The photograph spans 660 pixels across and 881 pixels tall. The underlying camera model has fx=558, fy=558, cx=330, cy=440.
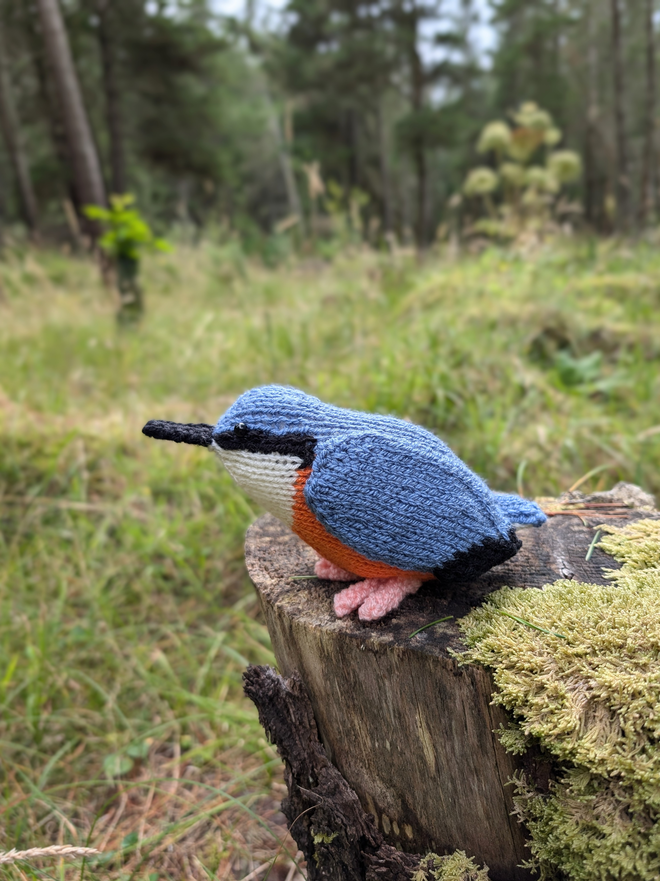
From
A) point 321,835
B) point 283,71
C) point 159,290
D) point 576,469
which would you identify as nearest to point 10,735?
point 321,835

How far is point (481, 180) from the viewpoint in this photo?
18.4ft

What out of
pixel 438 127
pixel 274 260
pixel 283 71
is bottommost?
pixel 274 260

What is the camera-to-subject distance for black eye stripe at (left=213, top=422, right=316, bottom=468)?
1.02 meters

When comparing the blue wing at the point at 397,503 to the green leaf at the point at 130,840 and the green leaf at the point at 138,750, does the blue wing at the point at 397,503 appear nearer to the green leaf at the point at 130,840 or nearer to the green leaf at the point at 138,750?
the green leaf at the point at 130,840

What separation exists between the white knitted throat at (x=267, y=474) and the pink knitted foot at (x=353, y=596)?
0.62 feet

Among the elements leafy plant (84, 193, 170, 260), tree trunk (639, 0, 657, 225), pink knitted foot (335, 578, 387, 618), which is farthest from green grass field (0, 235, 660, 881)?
tree trunk (639, 0, 657, 225)

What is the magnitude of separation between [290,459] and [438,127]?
12430mm

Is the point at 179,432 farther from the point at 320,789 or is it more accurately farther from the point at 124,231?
the point at 124,231

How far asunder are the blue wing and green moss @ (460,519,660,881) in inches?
6.4

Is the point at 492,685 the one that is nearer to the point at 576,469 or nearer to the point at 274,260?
the point at 576,469

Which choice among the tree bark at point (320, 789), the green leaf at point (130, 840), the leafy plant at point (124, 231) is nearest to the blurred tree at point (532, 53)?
the leafy plant at point (124, 231)

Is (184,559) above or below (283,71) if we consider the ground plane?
below

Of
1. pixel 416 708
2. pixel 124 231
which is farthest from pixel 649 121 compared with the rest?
pixel 416 708

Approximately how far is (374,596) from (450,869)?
518mm
